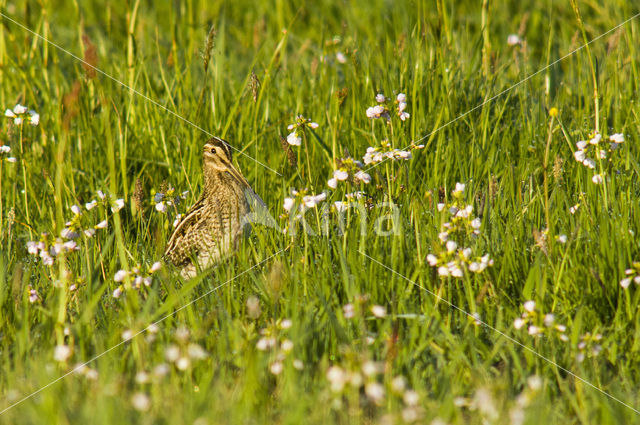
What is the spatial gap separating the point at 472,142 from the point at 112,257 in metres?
2.37

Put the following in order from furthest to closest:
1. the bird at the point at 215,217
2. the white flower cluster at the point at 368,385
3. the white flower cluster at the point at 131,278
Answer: the bird at the point at 215,217
the white flower cluster at the point at 131,278
the white flower cluster at the point at 368,385

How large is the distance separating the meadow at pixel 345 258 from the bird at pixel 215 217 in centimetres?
12

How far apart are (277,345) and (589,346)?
1.32 m

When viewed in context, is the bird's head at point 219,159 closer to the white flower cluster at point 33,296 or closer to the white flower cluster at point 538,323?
the white flower cluster at point 33,296

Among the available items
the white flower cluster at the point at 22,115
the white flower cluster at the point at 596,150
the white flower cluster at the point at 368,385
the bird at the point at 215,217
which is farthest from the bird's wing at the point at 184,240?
the white flower cluster at the point at 596,150

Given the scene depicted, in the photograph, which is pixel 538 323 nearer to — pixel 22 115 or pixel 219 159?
pixel 219 159

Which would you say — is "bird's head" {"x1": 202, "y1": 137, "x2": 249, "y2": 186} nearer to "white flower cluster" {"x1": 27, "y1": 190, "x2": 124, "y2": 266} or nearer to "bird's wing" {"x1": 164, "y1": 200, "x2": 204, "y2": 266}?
"bird's wing" {"x1": 164, "y1": 200, "x2": 204, "y2": 266}

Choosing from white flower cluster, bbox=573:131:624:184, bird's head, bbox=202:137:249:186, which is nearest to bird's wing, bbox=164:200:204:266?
bird's head, bbox=202:137:249:186

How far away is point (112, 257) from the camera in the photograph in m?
4.18

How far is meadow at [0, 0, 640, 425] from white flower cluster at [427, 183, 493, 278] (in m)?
0.01

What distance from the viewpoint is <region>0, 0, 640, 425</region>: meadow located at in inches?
110

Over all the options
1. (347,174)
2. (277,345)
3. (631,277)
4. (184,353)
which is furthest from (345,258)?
(631,277)

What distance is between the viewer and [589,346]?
3098mm

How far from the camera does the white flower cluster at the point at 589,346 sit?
301 centimetres
